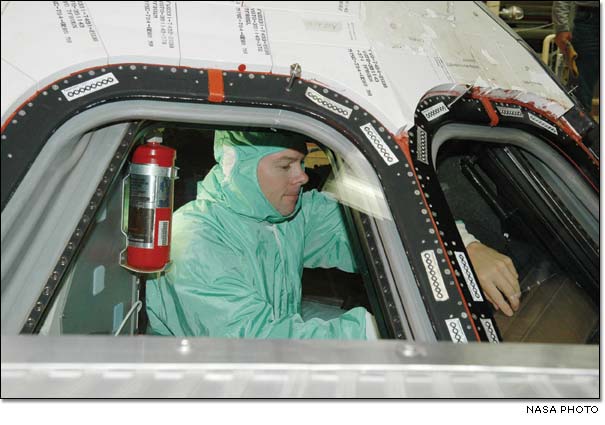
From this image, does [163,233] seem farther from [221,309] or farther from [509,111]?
[509,111]

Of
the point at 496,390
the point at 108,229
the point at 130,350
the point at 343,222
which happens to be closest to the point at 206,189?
the point at 108,229

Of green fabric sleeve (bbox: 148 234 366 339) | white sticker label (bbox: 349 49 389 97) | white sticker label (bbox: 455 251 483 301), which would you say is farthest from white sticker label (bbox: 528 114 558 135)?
green fabric sleeve (bbox: 148 234 366 339)

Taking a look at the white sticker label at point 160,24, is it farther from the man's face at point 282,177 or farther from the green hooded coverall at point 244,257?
the man's face at point 282,177

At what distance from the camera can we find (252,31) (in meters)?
1.66

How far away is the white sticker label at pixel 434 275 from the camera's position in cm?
148

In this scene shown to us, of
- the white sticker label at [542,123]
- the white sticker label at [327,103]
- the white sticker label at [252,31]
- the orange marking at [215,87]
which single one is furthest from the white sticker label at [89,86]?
the white sticker label at [542,123]

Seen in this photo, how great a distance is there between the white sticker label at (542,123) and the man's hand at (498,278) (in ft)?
1.34

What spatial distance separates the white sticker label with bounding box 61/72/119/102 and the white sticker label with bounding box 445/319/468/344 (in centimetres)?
89

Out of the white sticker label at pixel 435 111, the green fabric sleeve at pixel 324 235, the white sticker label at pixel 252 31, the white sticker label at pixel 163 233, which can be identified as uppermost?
the white sticker label at pixel 252 31

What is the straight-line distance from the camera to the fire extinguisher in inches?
67.1

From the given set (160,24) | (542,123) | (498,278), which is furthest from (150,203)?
(542,123)

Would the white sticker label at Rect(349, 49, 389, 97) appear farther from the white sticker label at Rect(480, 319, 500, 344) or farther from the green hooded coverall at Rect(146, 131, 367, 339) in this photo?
the white sticker label at Rect(480, 319, 500, 344)

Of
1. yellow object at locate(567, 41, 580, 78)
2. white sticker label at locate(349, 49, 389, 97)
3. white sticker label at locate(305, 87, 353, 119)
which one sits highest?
white sticker label at locate(349, 49, 389, 97)

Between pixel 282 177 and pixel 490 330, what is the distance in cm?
93
